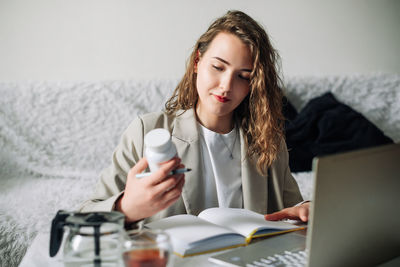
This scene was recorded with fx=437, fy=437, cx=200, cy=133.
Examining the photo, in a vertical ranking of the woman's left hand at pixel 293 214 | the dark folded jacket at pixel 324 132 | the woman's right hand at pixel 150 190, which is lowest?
the dark folded jacket at pixel 324 132

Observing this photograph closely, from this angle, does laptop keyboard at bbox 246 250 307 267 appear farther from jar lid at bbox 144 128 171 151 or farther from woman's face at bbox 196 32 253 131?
woman's face at bbox 196 32 253 131

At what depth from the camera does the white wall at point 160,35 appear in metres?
2.34

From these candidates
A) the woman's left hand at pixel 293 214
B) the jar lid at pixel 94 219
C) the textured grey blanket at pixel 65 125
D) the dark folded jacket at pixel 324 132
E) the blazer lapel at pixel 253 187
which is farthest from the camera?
the dark folded jacket at pixel 324 132

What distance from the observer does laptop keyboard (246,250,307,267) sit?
29.6 inches

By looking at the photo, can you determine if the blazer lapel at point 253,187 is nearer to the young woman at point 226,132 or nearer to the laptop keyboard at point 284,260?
the young woman at point 226,132

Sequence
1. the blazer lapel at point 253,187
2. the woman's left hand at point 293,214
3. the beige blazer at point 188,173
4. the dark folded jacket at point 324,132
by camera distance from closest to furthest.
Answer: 1. the woman's left hand at point 293,214
2. the beige blazer at point 188,173
3. the blazer lapel at point 253,187
4. the dark folded jacket at point 324,132

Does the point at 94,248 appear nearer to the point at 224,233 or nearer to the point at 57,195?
the point at 224,233

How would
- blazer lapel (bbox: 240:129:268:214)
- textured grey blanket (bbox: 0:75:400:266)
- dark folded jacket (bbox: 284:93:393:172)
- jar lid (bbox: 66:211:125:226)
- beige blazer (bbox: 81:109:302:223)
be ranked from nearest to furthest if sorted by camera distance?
jar lid (bbox: 66:211:125:226)
beige blazer (bbox: 81:109:302:223)
blazer lapel (bbox: 240:129:268:214)
textured grey blanket (bbox: 0:75:400:266)
dark folded jacket (bbox: 284:93:393:172)

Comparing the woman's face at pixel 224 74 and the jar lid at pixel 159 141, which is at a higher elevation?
the woman's face at pixel 224 74

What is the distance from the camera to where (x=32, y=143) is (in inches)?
87.0

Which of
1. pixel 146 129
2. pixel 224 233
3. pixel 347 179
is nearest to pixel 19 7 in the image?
pixel 146 129

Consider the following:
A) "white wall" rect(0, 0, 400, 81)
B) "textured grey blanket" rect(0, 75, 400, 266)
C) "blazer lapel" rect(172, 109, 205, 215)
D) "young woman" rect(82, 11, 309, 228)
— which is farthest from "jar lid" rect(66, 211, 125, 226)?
"white wall" rect(0, 0, 400, 81)

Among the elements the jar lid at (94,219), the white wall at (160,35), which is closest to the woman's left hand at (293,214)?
the jar lid at (94,219)

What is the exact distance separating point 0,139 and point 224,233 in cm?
170
